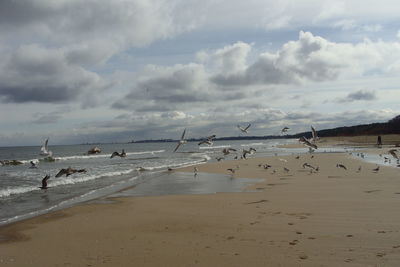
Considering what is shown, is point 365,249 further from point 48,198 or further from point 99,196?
point 48,198

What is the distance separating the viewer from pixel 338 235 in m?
9.06

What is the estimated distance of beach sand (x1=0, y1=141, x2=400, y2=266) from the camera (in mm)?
7836

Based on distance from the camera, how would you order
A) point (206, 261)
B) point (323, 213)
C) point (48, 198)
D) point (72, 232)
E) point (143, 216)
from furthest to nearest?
point (48, 198)
point (143, 216)
point (323, 213)
point (72, 232)
point (206, 261)

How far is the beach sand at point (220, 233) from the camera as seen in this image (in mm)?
7836

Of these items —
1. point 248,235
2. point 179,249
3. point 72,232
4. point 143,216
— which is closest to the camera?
point 179,249

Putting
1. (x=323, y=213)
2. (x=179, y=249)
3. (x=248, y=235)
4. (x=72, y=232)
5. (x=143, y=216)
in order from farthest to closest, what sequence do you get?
(x=143, y=216) < (x=323, y=213) < (x=72, y=232) < (x=248, y=235) < (x=179, y=249)

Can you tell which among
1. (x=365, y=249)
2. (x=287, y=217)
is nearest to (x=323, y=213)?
(x=287, y=217)

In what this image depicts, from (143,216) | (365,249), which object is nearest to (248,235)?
(365,249)

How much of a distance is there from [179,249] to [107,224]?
13.7ft

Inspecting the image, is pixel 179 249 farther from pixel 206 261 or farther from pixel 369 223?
pixel 369 223

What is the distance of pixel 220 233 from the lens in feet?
32.6

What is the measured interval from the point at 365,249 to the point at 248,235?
8.95 feet

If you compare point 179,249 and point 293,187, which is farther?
point 293,187

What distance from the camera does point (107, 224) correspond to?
39.5 ft
